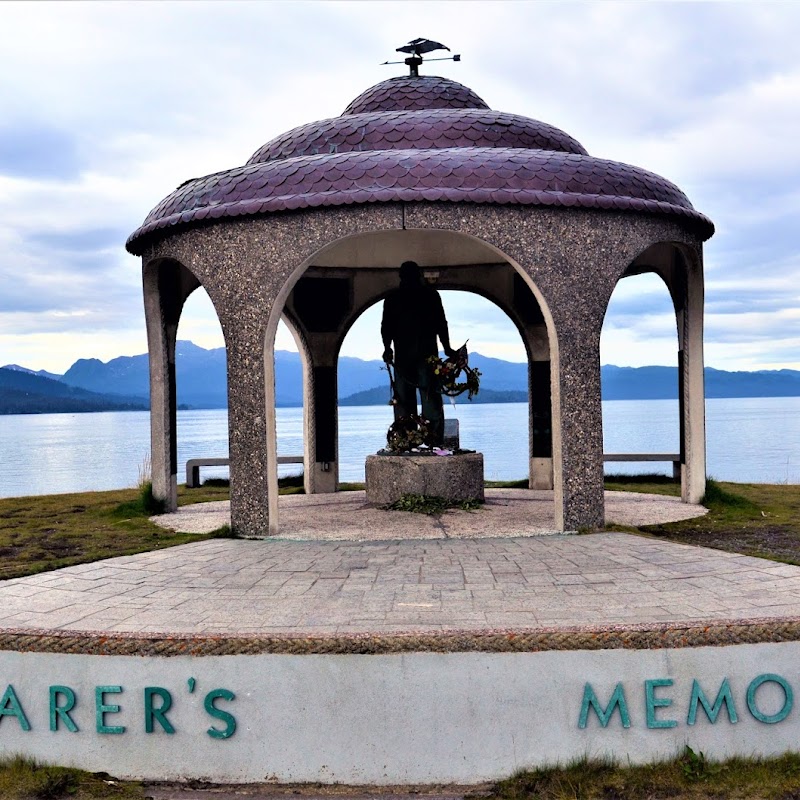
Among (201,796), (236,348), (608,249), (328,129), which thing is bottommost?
(201,796)

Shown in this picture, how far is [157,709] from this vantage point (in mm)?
4973

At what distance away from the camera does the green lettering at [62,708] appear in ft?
16.5

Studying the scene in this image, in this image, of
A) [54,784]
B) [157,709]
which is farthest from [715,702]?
[54,784]

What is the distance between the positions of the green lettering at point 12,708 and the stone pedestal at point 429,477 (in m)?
5.62

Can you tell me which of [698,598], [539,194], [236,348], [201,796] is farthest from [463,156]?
[201,796]

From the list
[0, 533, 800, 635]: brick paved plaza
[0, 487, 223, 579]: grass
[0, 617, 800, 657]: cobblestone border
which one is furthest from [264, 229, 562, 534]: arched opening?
[0, 617, 800, 657]: cobblestone border

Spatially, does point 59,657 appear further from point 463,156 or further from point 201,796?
point 463,156

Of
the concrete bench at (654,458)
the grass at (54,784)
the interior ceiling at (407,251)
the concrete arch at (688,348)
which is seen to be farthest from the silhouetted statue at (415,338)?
the grass at (54,784)

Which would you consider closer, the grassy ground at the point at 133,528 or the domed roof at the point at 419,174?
the grassy ground at the point at 133,528

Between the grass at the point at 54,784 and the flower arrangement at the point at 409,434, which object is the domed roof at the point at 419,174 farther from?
the grass at the point at 54,784

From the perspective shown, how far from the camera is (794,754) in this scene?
494 centimetres

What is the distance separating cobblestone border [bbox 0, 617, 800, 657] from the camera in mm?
4875

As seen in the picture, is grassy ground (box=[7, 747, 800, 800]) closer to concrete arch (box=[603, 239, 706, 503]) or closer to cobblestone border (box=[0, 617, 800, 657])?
cobblestone border (box=[0, 617, 800, 657])

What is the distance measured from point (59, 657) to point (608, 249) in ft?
19.9
